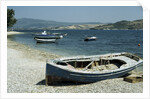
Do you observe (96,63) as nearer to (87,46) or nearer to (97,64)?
(97,64)

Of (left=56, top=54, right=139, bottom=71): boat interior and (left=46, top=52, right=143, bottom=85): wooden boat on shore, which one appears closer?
(left=46, top=52, right=143, bottom=85): wooden boat on shore

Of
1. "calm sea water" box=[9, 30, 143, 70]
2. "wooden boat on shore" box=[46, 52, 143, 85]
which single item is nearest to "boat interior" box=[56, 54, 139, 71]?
"wooden boat on shore" box=[46, 52, 143, 85]

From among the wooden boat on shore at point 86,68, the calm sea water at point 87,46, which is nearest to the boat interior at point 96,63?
the wooden boat on shore at point 86,68

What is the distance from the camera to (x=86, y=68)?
15.0 metres

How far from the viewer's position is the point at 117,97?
31.1 feet

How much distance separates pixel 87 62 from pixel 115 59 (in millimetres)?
2975

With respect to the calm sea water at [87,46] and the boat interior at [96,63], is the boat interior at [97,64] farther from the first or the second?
the calm sea water at [87,46]

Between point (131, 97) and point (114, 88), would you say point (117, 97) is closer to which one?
point (131, 97)

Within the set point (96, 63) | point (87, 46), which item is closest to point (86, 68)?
point (96, 63)

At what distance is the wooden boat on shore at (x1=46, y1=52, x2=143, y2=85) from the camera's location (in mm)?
12633

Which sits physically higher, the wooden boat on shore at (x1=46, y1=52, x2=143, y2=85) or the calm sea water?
the calm sea water

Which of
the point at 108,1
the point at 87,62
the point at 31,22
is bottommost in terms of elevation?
the point at 87,62

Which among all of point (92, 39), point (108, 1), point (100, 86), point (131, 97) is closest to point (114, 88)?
point (100, 86)

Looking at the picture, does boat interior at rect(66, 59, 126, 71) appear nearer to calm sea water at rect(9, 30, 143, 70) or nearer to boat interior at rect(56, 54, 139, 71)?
boat interior at rect(56, 54, 139, 71)
